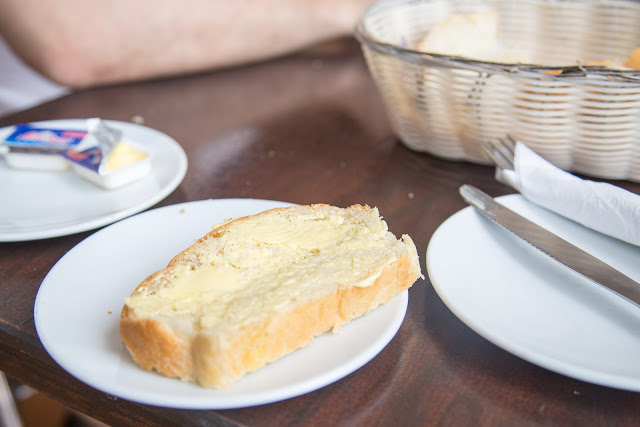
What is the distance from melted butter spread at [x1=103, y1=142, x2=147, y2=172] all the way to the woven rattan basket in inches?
18.1

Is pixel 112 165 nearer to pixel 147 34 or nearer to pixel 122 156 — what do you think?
pixel 122 156

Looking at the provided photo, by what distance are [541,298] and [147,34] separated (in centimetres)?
135

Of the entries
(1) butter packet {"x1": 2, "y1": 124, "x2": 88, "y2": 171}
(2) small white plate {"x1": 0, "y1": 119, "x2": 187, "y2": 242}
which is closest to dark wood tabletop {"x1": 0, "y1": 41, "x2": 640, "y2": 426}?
(2) small white plate {"x1": 0, "y1": 119, "x2": 187, "y2": 242}

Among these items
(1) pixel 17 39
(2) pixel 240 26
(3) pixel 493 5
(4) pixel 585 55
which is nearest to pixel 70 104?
(1) pixel 17 39

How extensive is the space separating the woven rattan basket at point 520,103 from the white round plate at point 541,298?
0.18 m

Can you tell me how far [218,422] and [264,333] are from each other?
3.4 inches

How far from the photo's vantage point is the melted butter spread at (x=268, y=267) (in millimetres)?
529

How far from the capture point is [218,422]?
1.61 feet

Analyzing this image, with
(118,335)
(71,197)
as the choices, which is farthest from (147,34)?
(118,335)

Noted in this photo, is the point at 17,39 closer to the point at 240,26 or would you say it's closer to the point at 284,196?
the point at 240,26

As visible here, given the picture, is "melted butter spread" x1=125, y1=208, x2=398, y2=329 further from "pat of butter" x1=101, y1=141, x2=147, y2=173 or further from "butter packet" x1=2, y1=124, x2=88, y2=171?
"butter packet" x1=2, y1=124, x2=88, y2=171

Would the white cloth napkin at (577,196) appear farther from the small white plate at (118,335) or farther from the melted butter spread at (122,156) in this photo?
the melted butter spread at (122,156)

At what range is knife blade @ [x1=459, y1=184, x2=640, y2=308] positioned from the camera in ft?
1.95

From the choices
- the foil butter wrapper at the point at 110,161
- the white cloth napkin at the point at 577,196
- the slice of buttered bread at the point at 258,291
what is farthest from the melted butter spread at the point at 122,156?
the white cloth napkin at the point at 577,196
